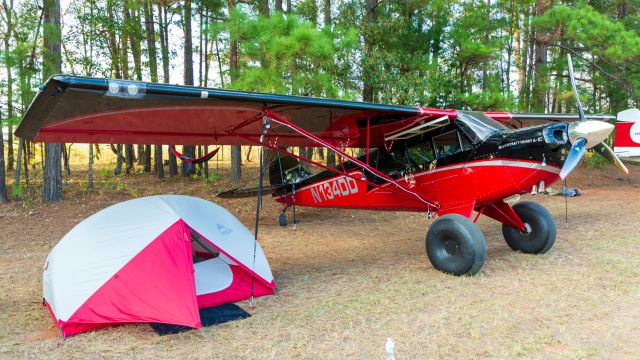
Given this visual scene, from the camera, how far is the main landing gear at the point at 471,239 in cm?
538

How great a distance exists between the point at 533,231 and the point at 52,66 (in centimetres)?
1200

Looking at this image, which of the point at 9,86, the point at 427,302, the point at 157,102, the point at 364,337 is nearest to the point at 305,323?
the point at 364,337

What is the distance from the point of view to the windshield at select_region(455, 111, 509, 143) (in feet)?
A: 19.9

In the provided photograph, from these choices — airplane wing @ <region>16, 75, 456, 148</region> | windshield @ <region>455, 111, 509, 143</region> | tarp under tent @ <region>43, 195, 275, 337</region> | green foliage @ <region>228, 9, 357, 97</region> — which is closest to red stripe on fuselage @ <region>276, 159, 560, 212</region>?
windshield @ <region>455, 111, 509, 143</region>

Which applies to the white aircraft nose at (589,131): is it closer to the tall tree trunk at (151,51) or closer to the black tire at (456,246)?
the black tire at (456,246)

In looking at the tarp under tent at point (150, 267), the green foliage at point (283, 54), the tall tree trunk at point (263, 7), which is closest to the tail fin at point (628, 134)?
the green foliage at point (283, 54)

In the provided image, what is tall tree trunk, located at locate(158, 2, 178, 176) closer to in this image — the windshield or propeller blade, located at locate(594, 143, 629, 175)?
the windshield

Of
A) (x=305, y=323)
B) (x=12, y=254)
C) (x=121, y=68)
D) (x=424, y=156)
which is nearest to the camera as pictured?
(x=305, y=323)

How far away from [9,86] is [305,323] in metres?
11.6

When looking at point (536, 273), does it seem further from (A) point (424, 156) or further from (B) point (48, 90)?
(B) point (48, 90)

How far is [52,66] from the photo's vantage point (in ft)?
36.0

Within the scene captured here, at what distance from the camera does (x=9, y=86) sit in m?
11.2

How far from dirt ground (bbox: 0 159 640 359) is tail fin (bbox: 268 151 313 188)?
1656 millimetres

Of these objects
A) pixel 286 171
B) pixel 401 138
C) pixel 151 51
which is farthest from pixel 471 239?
pixel 151 51
